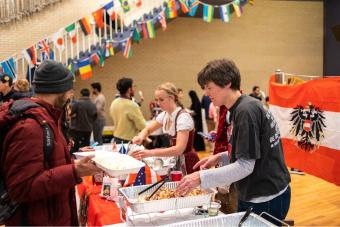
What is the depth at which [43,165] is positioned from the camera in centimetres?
156

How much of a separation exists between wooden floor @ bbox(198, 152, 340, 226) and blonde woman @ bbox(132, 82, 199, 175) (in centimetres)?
194

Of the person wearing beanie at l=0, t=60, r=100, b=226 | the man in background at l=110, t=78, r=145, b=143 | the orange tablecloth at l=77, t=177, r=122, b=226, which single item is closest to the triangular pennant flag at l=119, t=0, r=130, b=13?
the man in background at l=110, t=78, r=145, b=143

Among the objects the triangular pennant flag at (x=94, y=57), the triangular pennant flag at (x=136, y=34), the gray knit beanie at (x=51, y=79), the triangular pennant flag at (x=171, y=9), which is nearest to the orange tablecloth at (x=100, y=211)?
the gray knit beanie at (x=51, y=79)

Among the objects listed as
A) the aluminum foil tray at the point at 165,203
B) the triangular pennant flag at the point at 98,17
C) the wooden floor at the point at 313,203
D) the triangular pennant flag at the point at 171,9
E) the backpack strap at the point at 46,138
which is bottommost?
the wooden floor at the point at 313,203

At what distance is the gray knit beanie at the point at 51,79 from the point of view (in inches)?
66.3

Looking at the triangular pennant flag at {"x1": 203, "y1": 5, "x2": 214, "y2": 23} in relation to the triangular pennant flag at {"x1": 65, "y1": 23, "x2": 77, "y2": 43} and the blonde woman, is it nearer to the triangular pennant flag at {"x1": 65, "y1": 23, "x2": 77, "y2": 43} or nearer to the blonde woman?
the triangular pennant flag at {"x1": 65, "y1": 23, "x2": 77, "y2": 43}

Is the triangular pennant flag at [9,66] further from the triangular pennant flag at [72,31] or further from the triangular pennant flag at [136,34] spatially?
the triangular pennant flag at [136,34]

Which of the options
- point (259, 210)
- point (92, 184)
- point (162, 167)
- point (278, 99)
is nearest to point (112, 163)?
point (259, 210)

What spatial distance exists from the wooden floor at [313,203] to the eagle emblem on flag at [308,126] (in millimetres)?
846

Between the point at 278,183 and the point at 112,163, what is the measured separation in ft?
2.81

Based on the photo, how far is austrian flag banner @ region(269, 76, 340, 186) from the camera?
4293 mm

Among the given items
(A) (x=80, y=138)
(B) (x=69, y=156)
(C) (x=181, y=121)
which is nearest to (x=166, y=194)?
(B) (x=69, y=156)

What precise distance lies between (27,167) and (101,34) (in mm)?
7262

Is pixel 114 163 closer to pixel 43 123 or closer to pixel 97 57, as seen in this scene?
pixel 43 123
